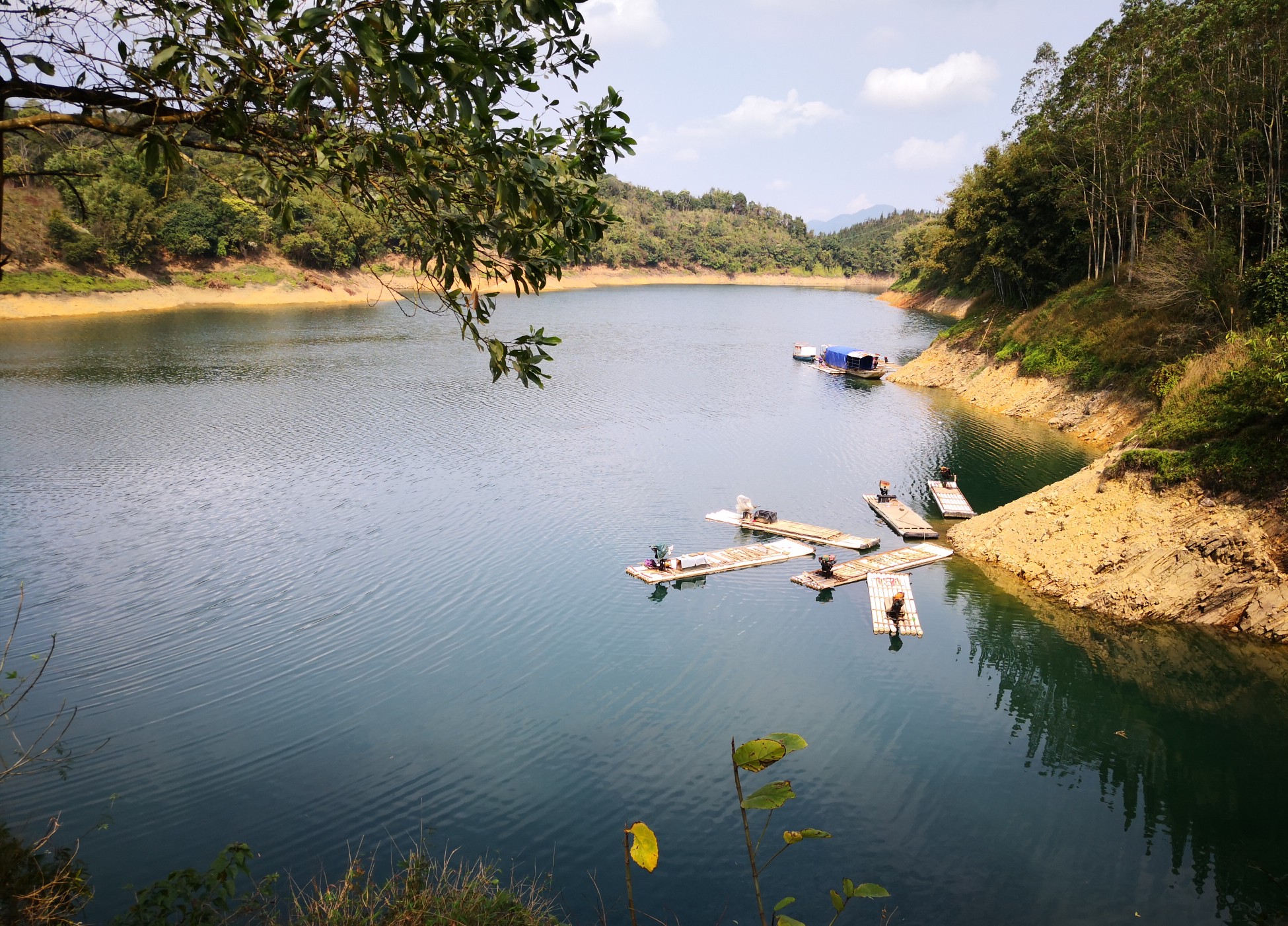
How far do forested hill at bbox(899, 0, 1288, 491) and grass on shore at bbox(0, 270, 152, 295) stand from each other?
244 feet

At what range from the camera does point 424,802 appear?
48.2 ft

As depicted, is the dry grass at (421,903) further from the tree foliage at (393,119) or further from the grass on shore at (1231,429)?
the grass on shore at (1231,429)

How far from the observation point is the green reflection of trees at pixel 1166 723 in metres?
14.2

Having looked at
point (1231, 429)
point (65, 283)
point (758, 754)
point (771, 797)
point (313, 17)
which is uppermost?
point (313, 17)

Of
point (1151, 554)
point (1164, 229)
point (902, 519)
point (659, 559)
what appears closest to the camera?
point (1151, 554)

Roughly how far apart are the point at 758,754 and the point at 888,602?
19.8 m

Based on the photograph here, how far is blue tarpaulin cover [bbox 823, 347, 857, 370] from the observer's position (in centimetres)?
6031

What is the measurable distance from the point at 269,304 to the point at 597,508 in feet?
242

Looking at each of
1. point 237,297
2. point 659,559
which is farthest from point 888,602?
point 237,297

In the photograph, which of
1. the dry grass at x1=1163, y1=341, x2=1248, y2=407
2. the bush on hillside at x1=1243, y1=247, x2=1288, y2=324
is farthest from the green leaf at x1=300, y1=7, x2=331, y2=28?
the bush on hillside at x1=1243, y1=247, x2=1288, y2=324

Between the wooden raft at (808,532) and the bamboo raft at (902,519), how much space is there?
1.19m

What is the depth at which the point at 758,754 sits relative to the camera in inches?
175

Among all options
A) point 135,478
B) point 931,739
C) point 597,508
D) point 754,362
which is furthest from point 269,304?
point 931,739

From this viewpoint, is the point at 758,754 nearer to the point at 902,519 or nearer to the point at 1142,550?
the point at 1142,550
